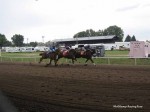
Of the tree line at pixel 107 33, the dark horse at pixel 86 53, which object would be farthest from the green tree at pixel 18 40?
the dark horse at pixel 86 53

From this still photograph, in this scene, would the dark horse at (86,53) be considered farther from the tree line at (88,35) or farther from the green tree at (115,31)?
the green tree at (115,31)

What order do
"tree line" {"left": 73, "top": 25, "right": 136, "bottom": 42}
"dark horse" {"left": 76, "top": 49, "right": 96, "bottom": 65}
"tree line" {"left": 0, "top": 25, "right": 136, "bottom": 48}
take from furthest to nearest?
"tree line" {"left": 73, "top": 25, "right": 136, "bottom": 42} < "tree line" {"left": 0, "top": 25, "right": 136, "bottom": 48} < "dark horse" {"left": 76, "top": 49, "right": 96, "bottom": 65}

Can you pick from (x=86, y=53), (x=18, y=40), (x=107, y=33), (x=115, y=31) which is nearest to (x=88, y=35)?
(x=107, y=33)

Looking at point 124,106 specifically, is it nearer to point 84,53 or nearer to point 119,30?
point 84,53

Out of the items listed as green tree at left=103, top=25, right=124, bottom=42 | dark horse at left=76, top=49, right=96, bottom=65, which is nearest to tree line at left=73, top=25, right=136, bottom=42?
green tree at left=103, top=25, right=124, bottom=42

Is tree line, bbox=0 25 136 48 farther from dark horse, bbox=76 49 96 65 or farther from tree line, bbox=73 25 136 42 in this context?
dark horse, bbox=76 49 96 65

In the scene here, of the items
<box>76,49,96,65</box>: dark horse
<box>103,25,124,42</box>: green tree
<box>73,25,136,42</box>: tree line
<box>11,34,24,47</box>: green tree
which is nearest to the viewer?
<box>76,49,96,65</box>: dark horse

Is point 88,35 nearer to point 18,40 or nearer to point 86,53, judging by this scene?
point 18,40

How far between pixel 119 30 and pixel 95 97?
11668 cm

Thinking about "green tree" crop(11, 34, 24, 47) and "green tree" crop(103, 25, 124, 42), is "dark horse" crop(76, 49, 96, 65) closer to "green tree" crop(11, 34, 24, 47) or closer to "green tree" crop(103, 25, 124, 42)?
"green tree" crop(11, 34, 24, 47)

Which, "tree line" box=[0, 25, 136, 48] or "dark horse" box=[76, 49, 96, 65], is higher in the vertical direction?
"tree line" box=[0, 25, 136, 48]

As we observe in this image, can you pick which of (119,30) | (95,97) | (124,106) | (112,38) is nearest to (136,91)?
(95,97)

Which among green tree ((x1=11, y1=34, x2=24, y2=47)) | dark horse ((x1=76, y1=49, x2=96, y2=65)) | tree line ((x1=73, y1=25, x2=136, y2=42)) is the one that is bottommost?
dark horse ((x1=76, y1=49, x2=96, y2=65))

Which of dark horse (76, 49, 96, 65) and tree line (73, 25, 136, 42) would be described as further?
tree line (73, 25, 136, 42)
